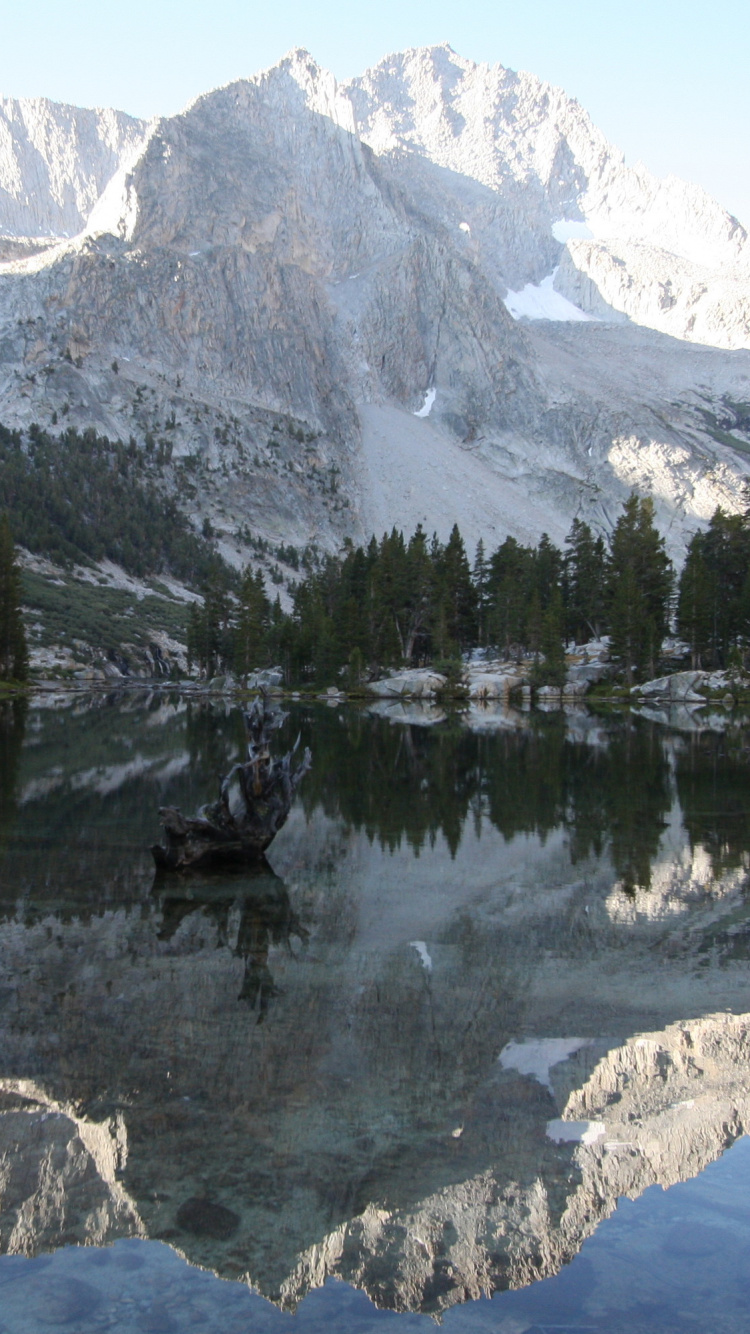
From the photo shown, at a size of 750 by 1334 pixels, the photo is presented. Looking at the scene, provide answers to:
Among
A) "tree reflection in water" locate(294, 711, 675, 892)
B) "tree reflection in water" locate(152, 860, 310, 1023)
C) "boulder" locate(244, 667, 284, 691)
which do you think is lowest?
"boulder" locate(244, 667, 284, 691)

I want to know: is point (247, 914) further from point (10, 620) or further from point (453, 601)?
point (453, 601)

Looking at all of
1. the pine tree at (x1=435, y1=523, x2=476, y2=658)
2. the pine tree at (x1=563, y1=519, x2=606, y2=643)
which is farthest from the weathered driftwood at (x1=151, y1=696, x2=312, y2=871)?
the pine tree at (x1=563, y1=519, x2=606, y2=643)

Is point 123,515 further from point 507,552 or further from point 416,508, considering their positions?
point 507,552

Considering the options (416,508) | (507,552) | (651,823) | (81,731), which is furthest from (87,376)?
(651,823)

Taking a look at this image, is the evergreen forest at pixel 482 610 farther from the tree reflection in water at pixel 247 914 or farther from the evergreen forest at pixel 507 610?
the tree reflection in water at pixel 247 914

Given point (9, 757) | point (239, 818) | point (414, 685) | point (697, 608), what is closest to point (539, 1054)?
point (239, 818)

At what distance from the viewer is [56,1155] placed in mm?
6633

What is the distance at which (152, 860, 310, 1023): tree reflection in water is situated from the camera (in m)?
10.5

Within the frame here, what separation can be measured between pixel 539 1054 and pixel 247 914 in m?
5.74

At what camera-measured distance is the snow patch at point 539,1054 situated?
8.17 meters

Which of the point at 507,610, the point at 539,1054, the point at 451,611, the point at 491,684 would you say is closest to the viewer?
the point at 539,1054

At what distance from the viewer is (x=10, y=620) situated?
72188 millimetres

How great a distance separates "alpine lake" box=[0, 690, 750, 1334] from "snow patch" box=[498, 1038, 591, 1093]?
4 cm

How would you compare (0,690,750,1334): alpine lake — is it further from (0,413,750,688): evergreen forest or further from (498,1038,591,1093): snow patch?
(0,413,750,688): evergreen forest
